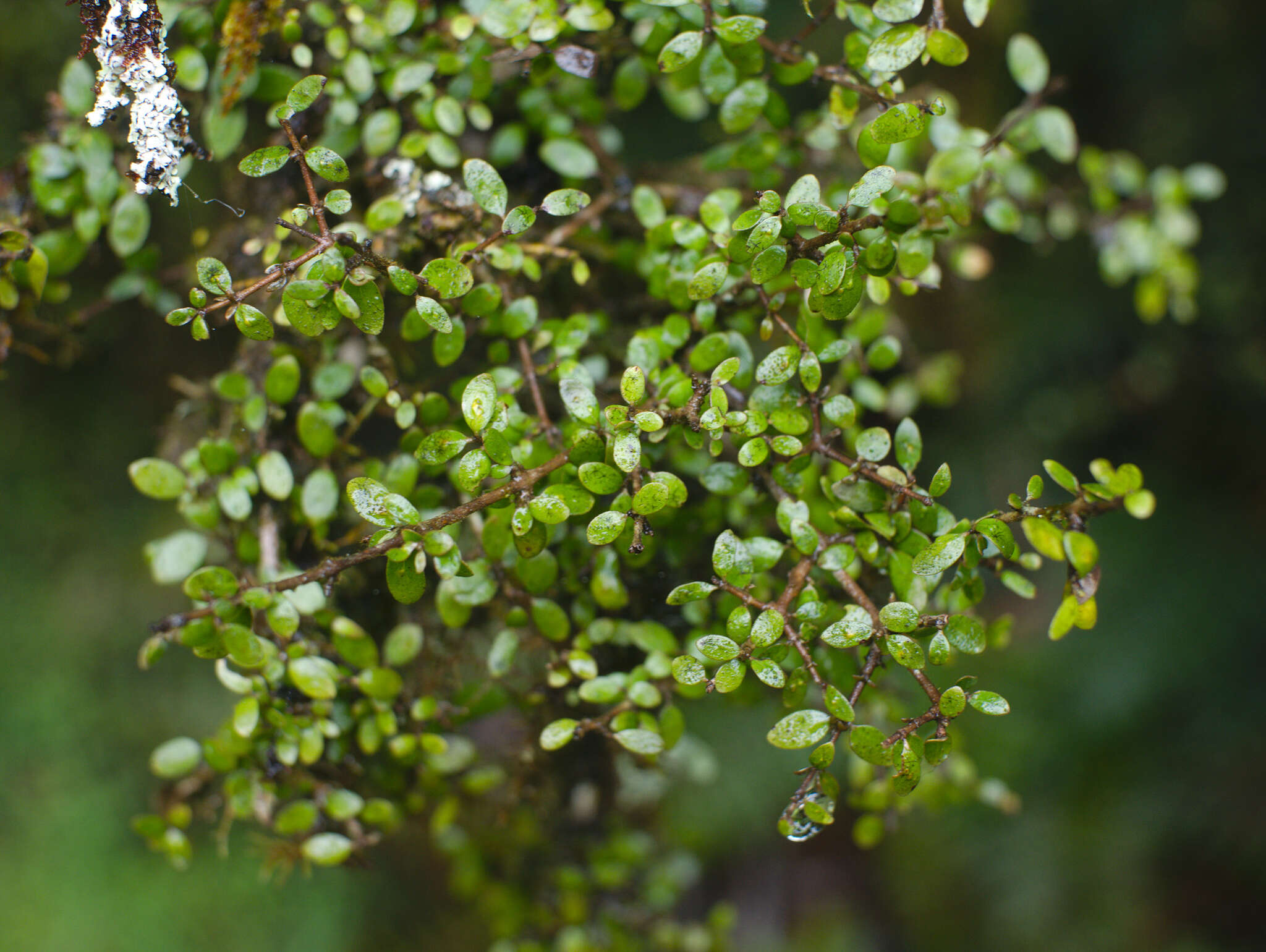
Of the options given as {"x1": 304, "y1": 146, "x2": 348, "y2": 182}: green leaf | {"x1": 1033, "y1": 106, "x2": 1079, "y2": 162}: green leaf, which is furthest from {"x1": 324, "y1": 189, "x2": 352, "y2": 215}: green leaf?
{"x1": 1033, "y1": 106, "x2": 1079, "y2": 162}: green leaf

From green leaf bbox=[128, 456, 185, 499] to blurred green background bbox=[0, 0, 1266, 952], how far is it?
71cm

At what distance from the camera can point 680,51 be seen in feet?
1.82

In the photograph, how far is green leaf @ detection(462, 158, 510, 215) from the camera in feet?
1.76

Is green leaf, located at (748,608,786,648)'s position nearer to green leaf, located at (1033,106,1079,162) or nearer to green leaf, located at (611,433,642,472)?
green leaf, located at (611,433,642,472)

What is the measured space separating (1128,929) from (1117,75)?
5.71ft

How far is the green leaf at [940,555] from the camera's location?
48 centimetres

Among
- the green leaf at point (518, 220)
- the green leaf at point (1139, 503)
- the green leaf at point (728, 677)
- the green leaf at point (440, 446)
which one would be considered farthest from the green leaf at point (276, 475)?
the green leaf at point (1139, 503)

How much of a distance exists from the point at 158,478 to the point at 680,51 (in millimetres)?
550

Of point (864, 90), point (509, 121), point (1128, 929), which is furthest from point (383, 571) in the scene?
point (1128, 929)

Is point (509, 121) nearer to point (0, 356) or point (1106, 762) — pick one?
point (0, 356)

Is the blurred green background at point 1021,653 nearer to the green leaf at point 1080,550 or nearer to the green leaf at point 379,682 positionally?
the green leaf at point 379,682

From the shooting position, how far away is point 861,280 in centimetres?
51

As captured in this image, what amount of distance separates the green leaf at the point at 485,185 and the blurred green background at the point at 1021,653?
2.83ft

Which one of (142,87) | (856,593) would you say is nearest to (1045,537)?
(856,593)
